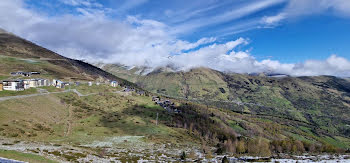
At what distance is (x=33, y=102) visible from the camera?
10469 cm

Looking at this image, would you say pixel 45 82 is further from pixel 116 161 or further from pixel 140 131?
pixel 116 161

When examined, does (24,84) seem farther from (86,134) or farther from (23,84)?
(86,134)

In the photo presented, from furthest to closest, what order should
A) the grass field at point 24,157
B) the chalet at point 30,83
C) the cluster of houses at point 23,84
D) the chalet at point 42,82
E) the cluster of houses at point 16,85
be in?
the chalet at point 42,82 → the chalet at point 30,83 → the cluster of houses at point 23,84 → the cluster of houses at point 16,85 → the grass field at point 24,157

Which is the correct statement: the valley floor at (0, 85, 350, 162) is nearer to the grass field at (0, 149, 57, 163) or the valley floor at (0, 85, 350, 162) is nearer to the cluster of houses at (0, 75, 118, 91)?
the grass field at (0, 149, 57, 163)

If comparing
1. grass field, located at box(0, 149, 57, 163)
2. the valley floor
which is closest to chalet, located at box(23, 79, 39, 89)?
the valley floor

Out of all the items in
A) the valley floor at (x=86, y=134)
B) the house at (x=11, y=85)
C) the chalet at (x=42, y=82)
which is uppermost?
the chalet at (x=42, y=82)

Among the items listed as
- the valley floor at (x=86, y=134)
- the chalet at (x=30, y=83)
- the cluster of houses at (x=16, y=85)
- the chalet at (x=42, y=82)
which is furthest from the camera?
the chalet at (x=42, y=82)

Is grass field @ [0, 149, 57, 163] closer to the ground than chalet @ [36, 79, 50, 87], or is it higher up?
closer to the ground

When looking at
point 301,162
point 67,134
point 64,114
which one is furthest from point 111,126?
point 301,162

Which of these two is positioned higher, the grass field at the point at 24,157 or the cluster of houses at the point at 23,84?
the cluster of houses at the point at 23,84

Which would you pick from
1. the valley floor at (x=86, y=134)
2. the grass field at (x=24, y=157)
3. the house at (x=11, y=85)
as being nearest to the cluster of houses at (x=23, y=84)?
the house at (x=11, y=85)

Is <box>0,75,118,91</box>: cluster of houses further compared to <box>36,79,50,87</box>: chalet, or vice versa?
<box>36,79,50,87</box>: chalet

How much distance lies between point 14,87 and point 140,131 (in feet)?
248

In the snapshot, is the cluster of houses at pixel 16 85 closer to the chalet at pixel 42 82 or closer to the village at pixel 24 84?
the village at pixel 24 84
